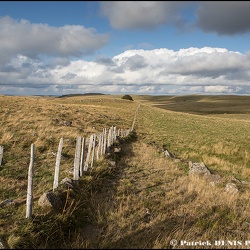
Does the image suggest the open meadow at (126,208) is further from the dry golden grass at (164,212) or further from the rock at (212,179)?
the rock at (212,179)

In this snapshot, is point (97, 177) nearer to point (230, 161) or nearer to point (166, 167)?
point (166, 167)

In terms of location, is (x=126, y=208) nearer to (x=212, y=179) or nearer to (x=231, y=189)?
(x=231, y=189)

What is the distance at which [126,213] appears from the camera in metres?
8.10

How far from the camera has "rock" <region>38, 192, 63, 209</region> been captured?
24.6ft

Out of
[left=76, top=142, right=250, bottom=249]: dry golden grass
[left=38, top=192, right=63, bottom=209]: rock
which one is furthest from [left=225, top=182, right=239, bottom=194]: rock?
[left=38, top=192, right=63, bottom=209]: rock

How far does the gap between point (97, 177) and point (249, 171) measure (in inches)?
480

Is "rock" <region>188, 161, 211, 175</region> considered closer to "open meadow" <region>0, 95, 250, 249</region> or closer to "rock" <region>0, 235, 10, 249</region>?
"open meadow" <region>0, 95, 250, 249</region>

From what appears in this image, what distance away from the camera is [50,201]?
755 cm

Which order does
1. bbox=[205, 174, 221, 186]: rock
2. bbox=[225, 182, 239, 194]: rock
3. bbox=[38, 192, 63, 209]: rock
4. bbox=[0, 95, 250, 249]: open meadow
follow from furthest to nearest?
1. bbox=[205, 174, 221, 186]: rock
2. bbox=[225, 182, 239, 194]: rock
3. bbox=[38, 192, 63, 209]: rock
4. bbox=[0, 95, 250, 249]: open meadow

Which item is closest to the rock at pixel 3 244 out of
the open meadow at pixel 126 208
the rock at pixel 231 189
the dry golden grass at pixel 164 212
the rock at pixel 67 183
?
the open meadow at pixel 126 208

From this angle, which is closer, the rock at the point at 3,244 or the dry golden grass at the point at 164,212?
the rock at the point at 3,244

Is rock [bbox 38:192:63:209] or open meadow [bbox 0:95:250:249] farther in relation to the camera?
rock [bbox 38:192:63:209]

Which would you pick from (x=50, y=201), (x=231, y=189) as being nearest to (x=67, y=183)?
(x=50, y=201)

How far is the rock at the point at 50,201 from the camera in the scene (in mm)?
7500
